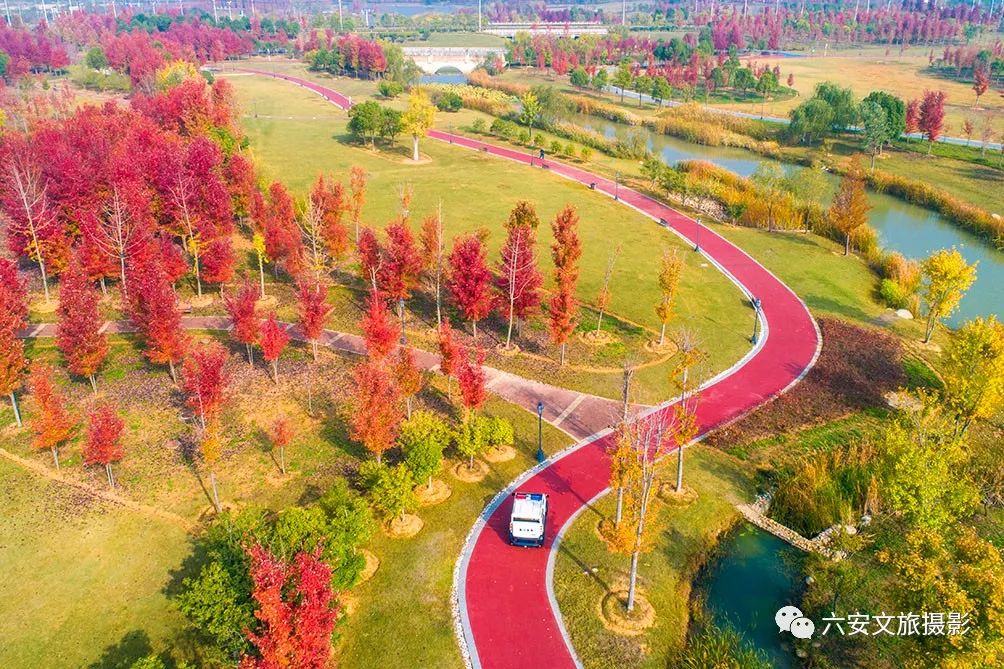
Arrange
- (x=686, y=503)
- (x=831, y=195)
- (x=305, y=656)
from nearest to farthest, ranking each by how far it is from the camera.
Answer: (x=305, y=656) → (x=686, y=503) → (x=831, y=195)

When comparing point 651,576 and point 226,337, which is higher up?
point 226,337

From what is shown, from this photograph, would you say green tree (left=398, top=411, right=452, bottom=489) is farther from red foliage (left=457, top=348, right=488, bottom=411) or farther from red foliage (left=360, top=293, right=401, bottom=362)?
red foliage (left=360, top=293, right=401, bottom=362)

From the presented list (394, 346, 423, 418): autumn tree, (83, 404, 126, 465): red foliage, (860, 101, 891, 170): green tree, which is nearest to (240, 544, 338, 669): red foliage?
(83, 404, 126, 465): red foliage

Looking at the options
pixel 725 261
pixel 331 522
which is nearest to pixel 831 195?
Answer: pixel 725 261

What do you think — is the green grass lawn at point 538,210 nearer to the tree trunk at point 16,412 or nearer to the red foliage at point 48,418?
the red foliage at point 48,418

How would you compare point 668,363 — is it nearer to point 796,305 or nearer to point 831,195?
point 796,305

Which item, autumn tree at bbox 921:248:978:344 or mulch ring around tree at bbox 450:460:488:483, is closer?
mulch ring around tree at bbox 450:460:488:483

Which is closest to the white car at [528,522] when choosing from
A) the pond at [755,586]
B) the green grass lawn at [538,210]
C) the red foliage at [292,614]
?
the pond at [755,586]

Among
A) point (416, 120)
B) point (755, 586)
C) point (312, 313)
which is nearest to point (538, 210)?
point (416, 120)
